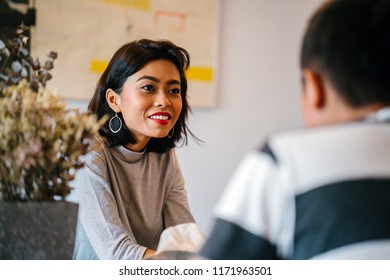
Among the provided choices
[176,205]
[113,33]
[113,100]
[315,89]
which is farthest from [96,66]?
[315,89]

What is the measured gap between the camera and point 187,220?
1043mm

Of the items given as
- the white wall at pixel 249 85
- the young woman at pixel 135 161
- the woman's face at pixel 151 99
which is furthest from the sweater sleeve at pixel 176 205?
the white wall at pixel 249 85

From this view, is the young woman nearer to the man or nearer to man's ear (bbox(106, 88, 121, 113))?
man's ear (bbox(106, 88, 121, 113))

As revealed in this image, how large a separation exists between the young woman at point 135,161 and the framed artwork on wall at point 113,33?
0.28 meters

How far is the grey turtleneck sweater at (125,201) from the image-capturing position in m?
0.90

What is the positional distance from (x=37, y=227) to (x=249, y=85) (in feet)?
3.37

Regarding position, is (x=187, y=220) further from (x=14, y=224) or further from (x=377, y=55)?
(x=377, y=55)

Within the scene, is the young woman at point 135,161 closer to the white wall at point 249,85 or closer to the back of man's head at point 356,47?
the white wall at point 249,85

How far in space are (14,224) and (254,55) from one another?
41.4 inches

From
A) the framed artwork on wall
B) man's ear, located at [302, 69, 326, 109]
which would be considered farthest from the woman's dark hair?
man's ear, located at [302, 69, 326, 109]

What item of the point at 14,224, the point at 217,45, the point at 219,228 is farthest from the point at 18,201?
the point at 217,45

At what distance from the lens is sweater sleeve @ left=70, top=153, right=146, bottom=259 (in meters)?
0.88
